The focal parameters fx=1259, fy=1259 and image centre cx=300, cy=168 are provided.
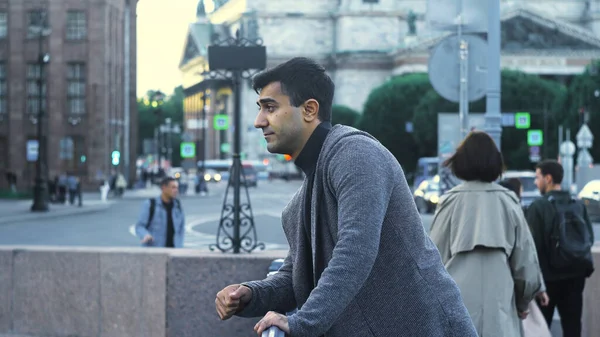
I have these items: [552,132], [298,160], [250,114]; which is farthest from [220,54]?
[250,114]

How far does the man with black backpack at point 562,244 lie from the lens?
8.17 metres

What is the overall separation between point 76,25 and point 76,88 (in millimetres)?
3151

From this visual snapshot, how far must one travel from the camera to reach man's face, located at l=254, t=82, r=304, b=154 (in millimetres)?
3773

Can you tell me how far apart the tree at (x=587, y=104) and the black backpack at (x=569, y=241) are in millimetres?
58659

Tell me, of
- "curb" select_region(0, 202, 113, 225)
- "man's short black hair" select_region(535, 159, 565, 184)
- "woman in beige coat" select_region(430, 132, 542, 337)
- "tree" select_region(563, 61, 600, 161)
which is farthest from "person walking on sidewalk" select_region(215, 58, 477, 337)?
"tree" select_region(563, 61, 600, 161)

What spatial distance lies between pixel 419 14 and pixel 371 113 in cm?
3419

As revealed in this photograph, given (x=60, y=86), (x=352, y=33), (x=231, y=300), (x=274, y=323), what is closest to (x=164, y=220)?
(x=231, y=300)

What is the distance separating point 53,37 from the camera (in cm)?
6262

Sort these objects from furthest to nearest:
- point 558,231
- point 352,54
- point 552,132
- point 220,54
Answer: point 352,54, point 552,132, point 220,54, point 558,231

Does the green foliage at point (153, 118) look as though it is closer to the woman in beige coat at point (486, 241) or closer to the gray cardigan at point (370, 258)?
the woman in beige coat at point (486, 241)

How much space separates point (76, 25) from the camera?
207 ft

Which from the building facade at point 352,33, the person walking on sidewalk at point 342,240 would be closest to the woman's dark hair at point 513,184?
the person walking on sidewalk at point 342,240

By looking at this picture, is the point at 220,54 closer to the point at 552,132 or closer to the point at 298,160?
the point at 298,160

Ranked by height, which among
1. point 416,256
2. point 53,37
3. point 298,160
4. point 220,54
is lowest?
point 416,256
